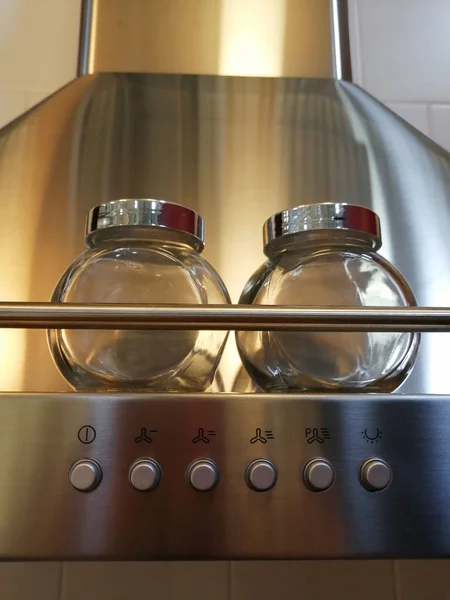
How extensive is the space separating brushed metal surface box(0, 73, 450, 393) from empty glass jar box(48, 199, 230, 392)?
0.18 metres

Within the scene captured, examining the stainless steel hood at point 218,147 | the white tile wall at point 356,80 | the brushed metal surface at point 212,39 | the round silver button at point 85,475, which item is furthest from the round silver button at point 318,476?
the brushed metal surface at point 212,39

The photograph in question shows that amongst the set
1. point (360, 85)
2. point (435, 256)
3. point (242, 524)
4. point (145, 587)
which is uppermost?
point (360, 85)

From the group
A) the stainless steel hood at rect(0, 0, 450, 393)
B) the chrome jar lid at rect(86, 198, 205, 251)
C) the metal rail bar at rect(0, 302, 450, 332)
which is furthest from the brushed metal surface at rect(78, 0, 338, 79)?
the metal rail bar at rect(0, 302, 450, 332)

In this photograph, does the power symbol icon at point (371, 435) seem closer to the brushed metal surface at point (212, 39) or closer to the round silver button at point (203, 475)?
the round silver button at point (203, 475)

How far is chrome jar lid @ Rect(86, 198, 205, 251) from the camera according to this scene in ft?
1.35

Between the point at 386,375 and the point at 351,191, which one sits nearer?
the point at 386,375

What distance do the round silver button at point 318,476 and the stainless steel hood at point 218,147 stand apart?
0.26 metres

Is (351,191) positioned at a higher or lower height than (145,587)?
higher

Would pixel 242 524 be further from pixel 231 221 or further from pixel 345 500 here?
pixel 231 221

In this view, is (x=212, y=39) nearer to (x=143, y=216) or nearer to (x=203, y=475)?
(x=143, y=216)

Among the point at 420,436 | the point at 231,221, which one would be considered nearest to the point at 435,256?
the point at 231,221

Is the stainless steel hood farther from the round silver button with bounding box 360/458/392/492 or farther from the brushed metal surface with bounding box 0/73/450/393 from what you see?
the round silver button with bounding box 360/458/392/492

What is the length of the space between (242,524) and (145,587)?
1.22 feet

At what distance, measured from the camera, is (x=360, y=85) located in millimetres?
838
